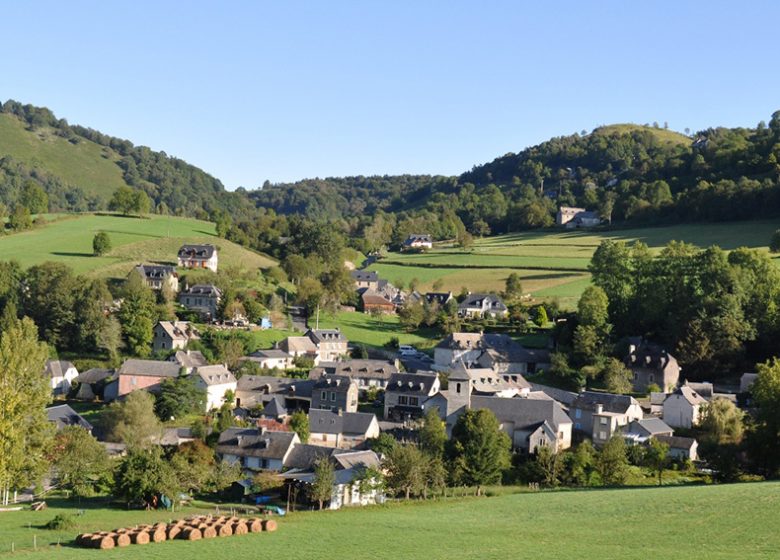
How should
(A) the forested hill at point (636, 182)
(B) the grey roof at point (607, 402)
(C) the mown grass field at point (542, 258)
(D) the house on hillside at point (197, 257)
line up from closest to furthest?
(B) the grey roof at point (607, 402)
(C) the mown grass field at point (542, 258)
(D) the house on hillside at point (197, 257)
(A) the forested hill at point (636, 182)

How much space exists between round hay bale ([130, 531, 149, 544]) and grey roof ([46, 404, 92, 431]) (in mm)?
26514

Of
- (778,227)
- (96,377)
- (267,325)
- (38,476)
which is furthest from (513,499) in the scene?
(778,227)

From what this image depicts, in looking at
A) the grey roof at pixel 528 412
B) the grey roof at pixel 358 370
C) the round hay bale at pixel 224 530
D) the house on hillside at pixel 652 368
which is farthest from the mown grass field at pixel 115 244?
the round hay bale at pixel 224 530

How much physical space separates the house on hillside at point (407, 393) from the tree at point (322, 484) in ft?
60.9

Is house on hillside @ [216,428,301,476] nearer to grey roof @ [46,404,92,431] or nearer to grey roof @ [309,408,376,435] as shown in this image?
grey roof @ [309,408,376,435]

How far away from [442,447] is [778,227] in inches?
2700

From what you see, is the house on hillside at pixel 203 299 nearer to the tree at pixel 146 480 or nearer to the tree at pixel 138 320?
the tree at pixel 138 320

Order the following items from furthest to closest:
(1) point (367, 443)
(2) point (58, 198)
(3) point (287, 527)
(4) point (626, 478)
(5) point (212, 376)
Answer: (2) point (58, 198) → (5) point (212, 376) → (1) point (367, 443) → (4) point (626, 478) → (3) point (287, 527)

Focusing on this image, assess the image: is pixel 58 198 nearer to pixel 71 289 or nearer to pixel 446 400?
pixel 71 289

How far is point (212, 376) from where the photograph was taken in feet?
203

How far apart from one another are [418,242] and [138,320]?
7016 centimetres

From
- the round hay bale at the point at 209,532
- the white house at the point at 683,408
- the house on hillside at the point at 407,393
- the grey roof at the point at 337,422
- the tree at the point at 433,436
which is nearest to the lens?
the round hay bale at the point at 209,532

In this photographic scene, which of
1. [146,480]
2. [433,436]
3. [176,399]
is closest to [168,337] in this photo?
[176,399]

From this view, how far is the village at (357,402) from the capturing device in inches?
1829
